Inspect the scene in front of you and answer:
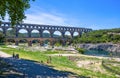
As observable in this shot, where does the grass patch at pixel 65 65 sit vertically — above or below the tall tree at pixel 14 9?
below

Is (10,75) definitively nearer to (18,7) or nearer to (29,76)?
(29,76)

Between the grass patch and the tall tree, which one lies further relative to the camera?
the grass patch

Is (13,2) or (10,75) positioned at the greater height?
(13,2)

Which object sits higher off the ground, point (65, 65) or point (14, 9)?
point (14, 9)

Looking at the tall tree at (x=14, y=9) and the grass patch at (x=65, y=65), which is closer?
the tall tree at (x=14, y=9)

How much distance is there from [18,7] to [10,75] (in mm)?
8696

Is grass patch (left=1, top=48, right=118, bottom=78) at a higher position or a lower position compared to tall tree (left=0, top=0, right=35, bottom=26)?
lower

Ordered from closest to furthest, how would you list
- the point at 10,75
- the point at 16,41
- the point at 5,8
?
the point at 10,75 < the point at 5,8 < the point at 16,41

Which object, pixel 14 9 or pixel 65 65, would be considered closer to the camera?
pixel 14 9

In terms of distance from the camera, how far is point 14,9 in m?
33.3

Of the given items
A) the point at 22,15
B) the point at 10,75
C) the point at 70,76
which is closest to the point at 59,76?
the point at 70,76

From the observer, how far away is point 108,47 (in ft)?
634

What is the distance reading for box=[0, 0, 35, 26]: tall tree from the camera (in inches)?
1254

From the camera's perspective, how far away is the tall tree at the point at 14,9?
105 feet
